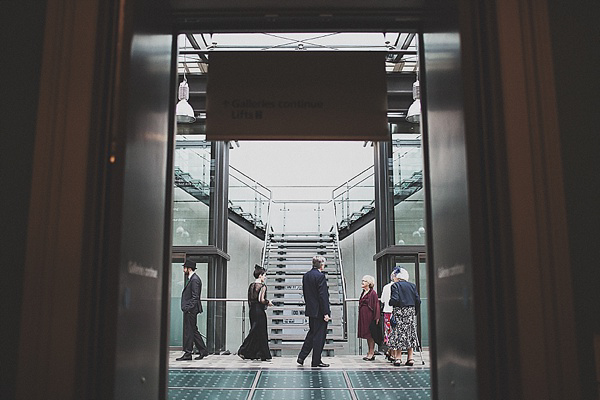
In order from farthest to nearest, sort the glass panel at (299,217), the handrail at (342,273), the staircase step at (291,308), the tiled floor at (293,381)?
the glass panel at (299,217), the staircase step at (291,308), the handrail at (342,273), the tiled floor at (293,381)

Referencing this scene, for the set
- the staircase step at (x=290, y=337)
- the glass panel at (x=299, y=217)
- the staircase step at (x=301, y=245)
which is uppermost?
the glass panel at (x=299, y=217)

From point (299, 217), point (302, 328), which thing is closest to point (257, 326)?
point (302, 328)

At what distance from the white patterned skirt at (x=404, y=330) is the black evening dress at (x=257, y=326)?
7.10ft

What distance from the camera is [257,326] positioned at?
1012 cm

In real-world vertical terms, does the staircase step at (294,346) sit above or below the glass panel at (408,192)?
below

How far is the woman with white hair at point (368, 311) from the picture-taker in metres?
10.2

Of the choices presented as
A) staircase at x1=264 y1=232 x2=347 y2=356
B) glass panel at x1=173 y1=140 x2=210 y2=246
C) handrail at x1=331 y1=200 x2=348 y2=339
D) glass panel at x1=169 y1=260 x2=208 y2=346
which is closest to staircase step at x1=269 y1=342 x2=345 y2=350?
staircase at x1=264 y1=232 x2=347 y2=356

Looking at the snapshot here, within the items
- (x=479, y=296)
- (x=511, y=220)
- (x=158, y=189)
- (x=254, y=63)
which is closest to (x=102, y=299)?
(x=158, y=189)

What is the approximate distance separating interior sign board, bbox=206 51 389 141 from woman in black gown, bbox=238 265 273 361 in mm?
6633

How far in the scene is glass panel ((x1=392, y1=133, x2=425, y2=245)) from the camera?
12.1m

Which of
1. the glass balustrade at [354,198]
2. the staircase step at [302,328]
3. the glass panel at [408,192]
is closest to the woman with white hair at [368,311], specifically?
the staircase step at [302,328]

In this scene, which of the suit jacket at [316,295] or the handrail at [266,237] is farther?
the handrail at [266,237]

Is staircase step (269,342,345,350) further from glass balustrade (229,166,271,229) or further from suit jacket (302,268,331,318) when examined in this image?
glass balustrade (229,166,271,229)

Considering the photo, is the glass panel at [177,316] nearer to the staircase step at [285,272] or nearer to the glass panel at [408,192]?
the staircase step at [285,272]
